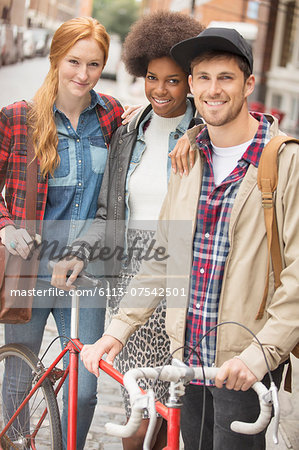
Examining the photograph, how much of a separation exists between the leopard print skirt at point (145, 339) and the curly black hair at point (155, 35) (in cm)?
85

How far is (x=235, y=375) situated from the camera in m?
1.95

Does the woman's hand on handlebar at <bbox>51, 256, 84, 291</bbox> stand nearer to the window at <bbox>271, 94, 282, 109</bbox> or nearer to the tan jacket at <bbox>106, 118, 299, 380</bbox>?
the tan jacket at <bbox>106, 118, 299, 380</bbox>

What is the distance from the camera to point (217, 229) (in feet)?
7.30

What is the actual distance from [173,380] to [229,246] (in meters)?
0.57

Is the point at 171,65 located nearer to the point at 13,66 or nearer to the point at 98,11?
the point at 13,66

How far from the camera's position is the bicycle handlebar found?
169cm

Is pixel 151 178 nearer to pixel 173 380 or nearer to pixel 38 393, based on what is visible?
pixel 38 393

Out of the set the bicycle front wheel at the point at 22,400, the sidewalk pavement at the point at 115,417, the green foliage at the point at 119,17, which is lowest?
the sidewalk pavement at the point at 115,417

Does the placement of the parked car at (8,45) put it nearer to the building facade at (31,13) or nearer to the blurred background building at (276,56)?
the building facade at (31,13)

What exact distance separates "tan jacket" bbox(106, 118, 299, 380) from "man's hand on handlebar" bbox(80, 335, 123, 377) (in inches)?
1.5

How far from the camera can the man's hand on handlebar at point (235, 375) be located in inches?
75.6

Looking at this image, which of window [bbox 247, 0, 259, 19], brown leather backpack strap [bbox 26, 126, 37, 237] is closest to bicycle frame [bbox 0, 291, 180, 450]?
brown leather backpack strap [bbox 26, 126, 37, 237]

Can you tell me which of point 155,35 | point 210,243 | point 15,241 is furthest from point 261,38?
point 210,243

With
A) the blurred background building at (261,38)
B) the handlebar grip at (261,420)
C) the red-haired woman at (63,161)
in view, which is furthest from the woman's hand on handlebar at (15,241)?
the blurred background building at (261,38)
